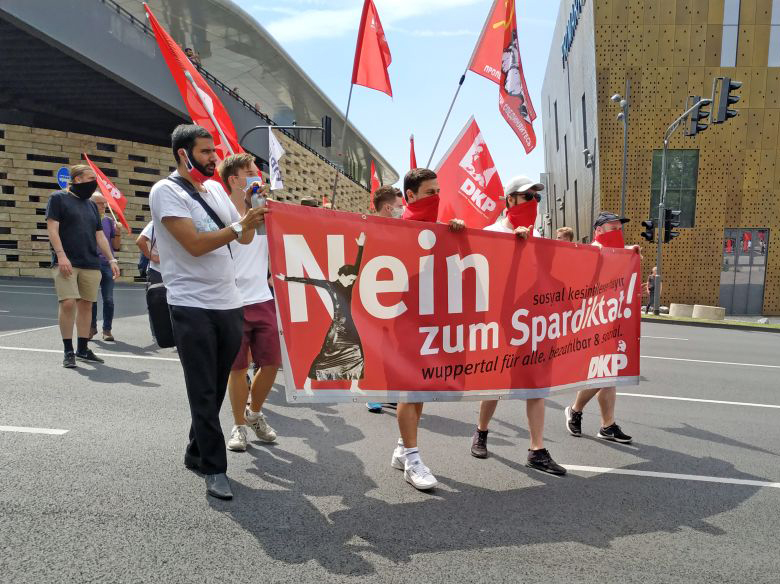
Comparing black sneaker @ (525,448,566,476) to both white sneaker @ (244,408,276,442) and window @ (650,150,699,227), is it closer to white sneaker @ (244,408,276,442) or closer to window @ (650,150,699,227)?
white sneaker @ (244,408,276,442)

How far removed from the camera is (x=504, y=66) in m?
7.49

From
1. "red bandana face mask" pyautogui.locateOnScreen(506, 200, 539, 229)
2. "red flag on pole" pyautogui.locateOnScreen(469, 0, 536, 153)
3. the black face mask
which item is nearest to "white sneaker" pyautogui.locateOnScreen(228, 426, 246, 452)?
"red bandana face mask" pyautogui.locateOnScreen(506, 200, 539, 229)

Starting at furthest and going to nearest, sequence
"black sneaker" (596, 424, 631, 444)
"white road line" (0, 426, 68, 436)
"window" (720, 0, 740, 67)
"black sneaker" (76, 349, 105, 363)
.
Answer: "window" (720, 0, 740, 67), "black sneaker" (76, 349, 105, 363), "black sneaker" (596, 424, 631, 444), "white road line" (0, 426, 68, 436)

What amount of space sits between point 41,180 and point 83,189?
17.5 meters

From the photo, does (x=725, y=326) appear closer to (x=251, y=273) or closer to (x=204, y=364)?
(x=251, y=273)

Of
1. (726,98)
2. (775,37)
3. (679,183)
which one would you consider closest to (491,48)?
(726,98)

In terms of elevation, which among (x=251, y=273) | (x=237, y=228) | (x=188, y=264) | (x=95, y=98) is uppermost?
(x=95, y=98)

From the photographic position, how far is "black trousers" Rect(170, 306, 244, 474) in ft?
9.98

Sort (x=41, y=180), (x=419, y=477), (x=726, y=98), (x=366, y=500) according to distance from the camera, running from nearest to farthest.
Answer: (x=366, y=500)
(x=419, y=477)
(x=726, y=98)
(x=41, y=180)

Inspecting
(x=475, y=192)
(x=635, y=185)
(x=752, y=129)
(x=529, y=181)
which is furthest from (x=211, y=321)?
(x=752, y=129)

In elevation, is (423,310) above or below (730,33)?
below

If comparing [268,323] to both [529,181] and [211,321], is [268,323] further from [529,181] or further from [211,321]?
[529,181]

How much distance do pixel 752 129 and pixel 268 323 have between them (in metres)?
31.3

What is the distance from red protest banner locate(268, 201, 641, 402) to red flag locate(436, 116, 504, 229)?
2.48 metres
